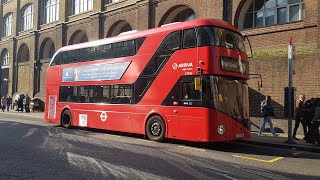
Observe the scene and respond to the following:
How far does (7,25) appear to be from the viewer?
44844mm

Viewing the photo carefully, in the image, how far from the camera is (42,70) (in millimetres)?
36531

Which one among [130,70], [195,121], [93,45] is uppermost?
[93,45]

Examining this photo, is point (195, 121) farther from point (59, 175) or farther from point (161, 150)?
point (59, 175)

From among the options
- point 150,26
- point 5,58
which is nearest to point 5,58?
point 5,58

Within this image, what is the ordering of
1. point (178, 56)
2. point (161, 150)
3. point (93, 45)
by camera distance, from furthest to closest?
point (93, 45) → point (178, 56) → point (161, 150)

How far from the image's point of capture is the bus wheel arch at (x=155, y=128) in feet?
40.2

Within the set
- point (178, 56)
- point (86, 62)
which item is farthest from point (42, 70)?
point (178, 56)

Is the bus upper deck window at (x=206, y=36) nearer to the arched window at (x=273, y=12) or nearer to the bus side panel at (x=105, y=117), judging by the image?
the bus side panel at (x=105, y=117)

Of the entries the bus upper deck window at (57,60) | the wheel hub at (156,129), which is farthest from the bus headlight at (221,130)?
the bus upper deck window at (57,60)

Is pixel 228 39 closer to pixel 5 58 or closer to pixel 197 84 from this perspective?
pixel 197 84

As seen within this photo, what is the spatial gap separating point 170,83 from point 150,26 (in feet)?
44.1

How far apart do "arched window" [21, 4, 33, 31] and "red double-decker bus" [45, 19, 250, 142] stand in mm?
27081

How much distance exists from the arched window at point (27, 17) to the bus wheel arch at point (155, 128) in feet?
104

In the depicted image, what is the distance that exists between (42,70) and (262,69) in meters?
26.6
